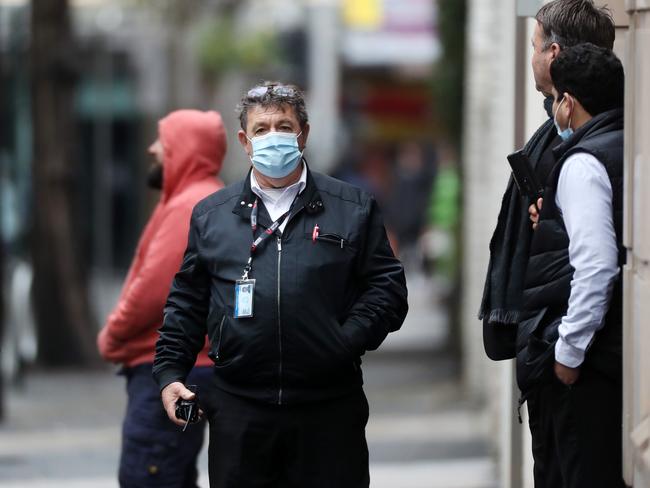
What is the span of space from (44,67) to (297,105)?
9366mm

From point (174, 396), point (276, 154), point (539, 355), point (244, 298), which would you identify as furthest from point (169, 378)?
point (539, 355)

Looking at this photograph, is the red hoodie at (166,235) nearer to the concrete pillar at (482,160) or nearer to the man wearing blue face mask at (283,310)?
the man wearing blue face mask at (283,310)

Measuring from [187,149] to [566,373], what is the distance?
87.3 inches

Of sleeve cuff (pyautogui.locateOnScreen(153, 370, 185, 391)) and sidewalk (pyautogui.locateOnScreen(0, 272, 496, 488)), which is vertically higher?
sleeve cuff (pyautogui.locateOnScreen(153, 370, 185, 391))

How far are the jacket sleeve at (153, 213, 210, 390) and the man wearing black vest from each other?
1.04 meters

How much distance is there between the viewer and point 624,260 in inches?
163

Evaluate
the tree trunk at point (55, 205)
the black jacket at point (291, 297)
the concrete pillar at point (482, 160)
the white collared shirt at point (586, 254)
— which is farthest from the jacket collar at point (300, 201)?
the tree trunk at point (55, 205)

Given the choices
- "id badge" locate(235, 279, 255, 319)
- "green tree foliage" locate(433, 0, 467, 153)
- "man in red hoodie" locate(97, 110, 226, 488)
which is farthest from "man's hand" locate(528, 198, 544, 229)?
"green tree foliage" locate(433, 0, 467, 153)

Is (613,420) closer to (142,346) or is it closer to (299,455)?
(299,455)

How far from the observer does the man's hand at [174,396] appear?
4.57m

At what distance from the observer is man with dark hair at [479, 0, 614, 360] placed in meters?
4.37

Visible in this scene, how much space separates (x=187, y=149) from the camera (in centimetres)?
582

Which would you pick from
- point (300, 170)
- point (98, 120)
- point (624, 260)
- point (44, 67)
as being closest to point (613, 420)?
point (624, 260)

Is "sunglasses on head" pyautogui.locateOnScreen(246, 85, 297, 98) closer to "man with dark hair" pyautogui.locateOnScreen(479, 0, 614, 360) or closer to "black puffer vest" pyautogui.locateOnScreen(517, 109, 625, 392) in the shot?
"man with dark hair" pyautogui.locateOnScreen(479, 0, 614, 360)
